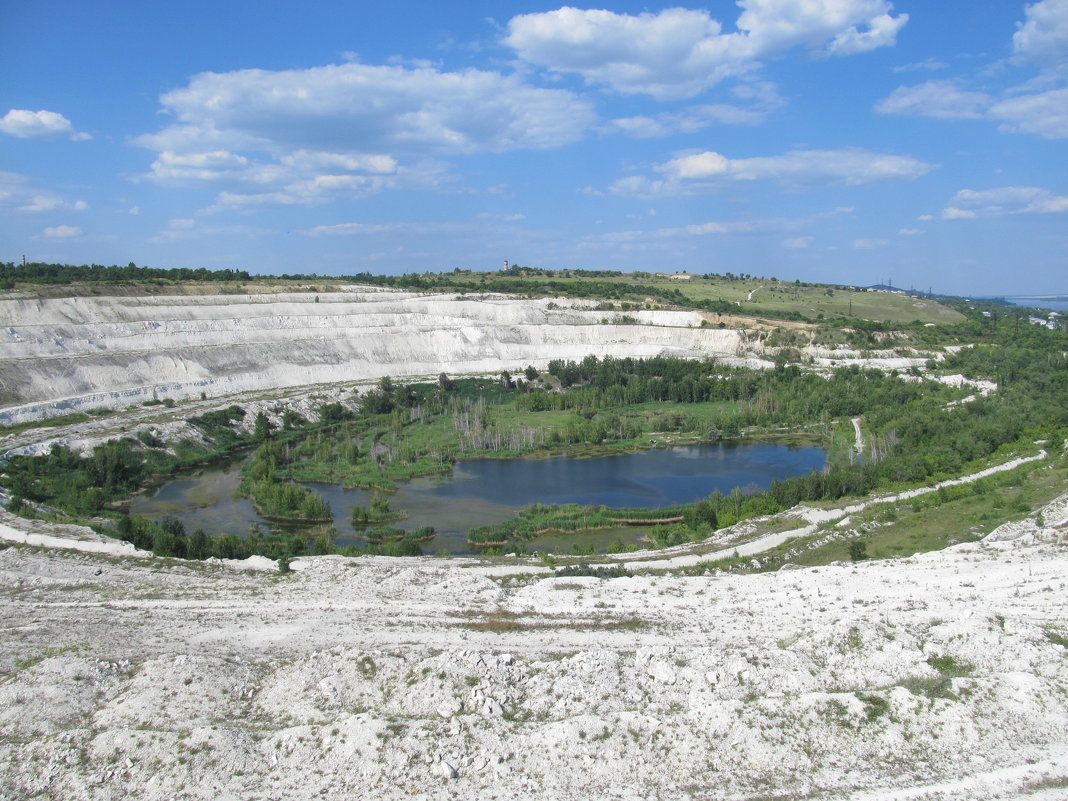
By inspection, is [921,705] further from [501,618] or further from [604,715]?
[501,618]

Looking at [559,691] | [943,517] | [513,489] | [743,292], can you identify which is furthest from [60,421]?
[743,292]

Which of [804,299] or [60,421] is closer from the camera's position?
[60,421]

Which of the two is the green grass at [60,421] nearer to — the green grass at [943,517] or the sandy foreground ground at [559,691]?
the sandy foreground ground at [559,691]

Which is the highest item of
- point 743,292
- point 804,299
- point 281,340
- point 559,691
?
point 743,292

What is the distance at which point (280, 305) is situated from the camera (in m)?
74.2

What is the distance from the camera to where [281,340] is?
64250 millimetres

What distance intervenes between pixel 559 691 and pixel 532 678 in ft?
1.89

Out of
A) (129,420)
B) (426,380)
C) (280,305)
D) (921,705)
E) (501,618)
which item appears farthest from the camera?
(280,305)

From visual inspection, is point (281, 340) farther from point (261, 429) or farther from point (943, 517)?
point (943, 517)

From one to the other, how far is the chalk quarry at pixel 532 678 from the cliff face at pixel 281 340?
3201cm

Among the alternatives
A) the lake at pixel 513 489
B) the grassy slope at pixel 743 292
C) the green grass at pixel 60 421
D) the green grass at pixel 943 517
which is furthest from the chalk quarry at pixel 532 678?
the grassy slope at pixel 743 292

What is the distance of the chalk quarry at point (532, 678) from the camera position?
9906 mm

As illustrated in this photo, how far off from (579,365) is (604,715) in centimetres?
5626

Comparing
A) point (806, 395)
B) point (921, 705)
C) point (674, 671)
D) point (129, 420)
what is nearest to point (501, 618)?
point (674, 671)
